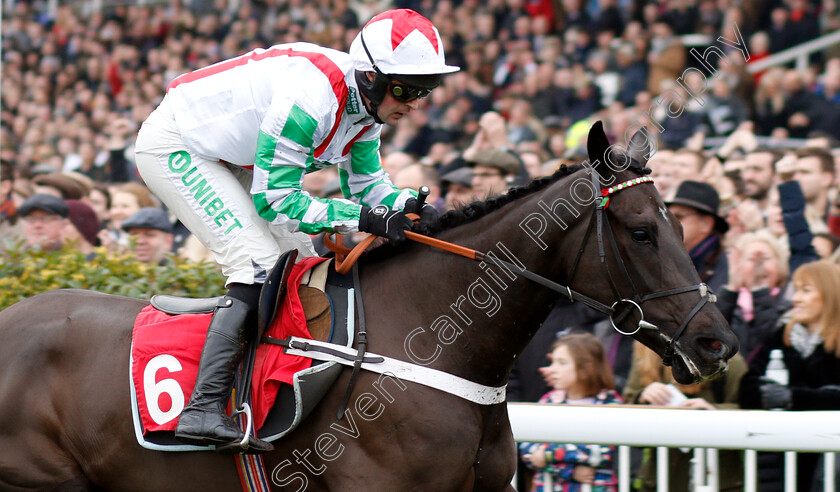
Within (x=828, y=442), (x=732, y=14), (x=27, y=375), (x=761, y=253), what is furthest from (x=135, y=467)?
(x=732, y=14)

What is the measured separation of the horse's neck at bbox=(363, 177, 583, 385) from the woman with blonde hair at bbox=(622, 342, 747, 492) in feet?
4.44

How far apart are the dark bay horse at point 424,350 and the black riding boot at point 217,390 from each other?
0.22 meters

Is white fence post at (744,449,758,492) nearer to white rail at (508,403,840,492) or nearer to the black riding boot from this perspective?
white rail at (508,403,840,492)

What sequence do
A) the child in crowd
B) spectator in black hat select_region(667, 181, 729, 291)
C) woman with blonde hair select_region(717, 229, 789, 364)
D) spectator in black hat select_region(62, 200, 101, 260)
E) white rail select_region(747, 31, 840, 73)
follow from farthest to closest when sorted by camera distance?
white rail select_region(747, 31, 840, 73) → spectator in black hat select_region(62, 200, 101, 260) → spectator in black hat select_region(667, 181, 729, 291) → woman with blonde hair select_region(717, 229, 789, 364) → the child in crowd

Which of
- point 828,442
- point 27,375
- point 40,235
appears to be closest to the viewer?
point 27,375

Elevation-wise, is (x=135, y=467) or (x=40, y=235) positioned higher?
(x=40, y=235)

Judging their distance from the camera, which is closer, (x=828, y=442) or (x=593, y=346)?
(x=828, y=442)

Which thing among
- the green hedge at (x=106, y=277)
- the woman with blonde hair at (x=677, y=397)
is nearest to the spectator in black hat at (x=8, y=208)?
the green hedge at (x=106, y=277)

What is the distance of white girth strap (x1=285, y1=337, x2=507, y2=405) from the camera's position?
11.4 ft

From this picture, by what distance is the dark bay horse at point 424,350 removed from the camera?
3367mm

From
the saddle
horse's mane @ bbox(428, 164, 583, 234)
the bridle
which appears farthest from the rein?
the saddle

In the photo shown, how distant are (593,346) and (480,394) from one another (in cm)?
150

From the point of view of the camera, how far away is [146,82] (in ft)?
52.7

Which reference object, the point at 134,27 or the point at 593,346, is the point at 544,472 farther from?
the point at 134,27
